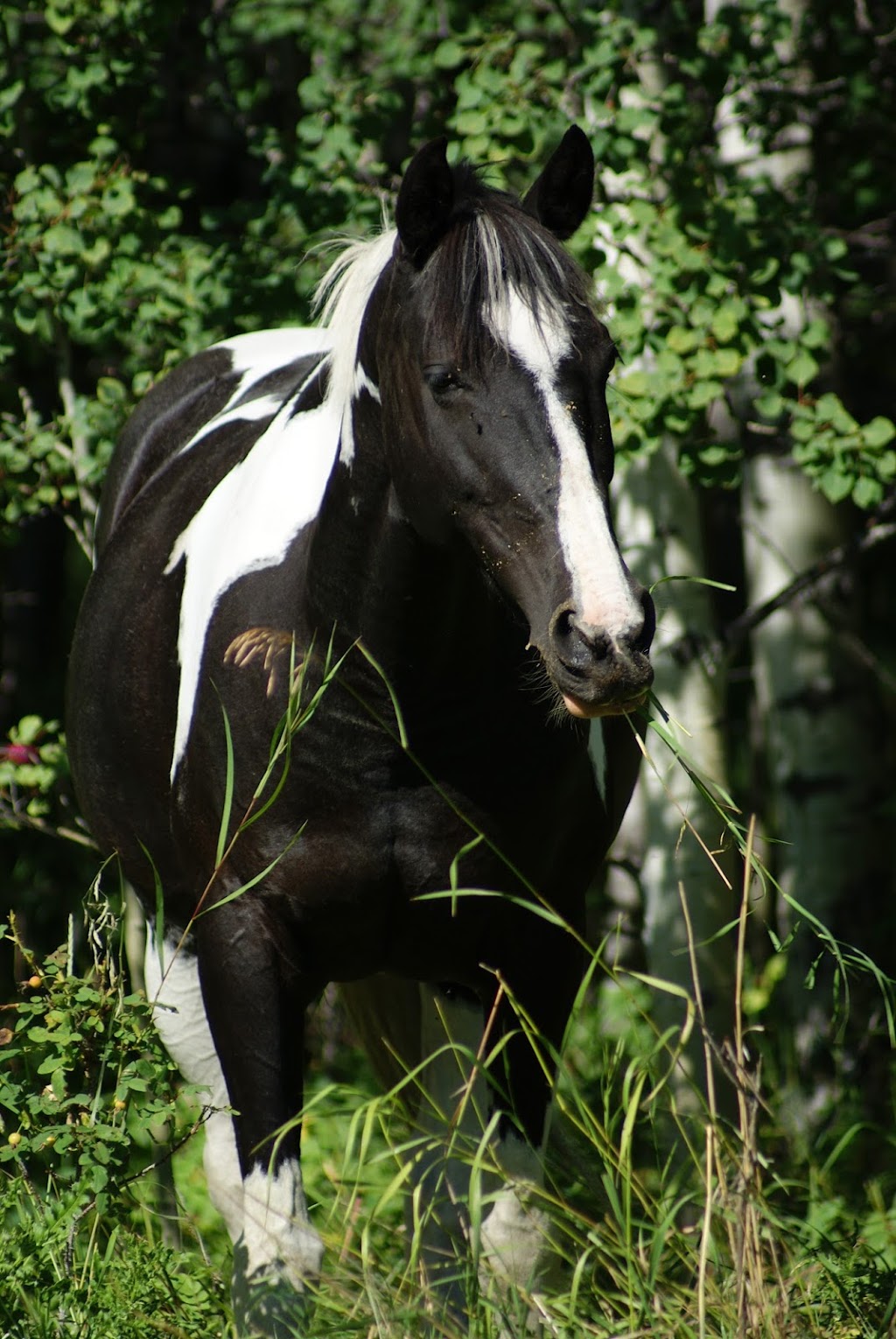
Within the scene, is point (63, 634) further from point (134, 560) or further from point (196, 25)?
point (134, 560)

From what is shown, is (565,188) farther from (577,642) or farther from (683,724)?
(683,724)

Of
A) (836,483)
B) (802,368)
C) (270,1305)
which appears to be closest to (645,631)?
(270,1305)

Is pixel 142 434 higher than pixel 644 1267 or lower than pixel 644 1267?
higher

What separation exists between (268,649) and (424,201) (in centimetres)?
80

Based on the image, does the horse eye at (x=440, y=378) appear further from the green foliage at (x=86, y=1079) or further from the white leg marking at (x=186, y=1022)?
the white leg marking at (x=186, y=1022)

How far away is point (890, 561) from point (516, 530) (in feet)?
22.4

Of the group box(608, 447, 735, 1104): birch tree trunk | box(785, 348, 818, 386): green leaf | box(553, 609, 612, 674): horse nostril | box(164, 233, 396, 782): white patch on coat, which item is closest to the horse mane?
box(164, 233, 396, 782): white patch on coat

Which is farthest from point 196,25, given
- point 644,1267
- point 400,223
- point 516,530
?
point 644,1267

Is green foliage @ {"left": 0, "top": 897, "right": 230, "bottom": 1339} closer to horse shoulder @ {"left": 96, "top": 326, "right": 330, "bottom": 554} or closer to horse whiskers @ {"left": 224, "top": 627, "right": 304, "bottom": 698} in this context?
horse whiskers @ {"left": 224, "top": 627, "right": 304, "bottom": 698}

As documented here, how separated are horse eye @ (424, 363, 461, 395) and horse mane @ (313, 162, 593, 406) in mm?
29

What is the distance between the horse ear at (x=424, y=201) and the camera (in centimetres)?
239

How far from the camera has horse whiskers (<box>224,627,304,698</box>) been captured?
2.71m

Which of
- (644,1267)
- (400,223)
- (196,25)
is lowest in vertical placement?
(644,1267)

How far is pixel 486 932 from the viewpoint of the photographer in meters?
2.80
